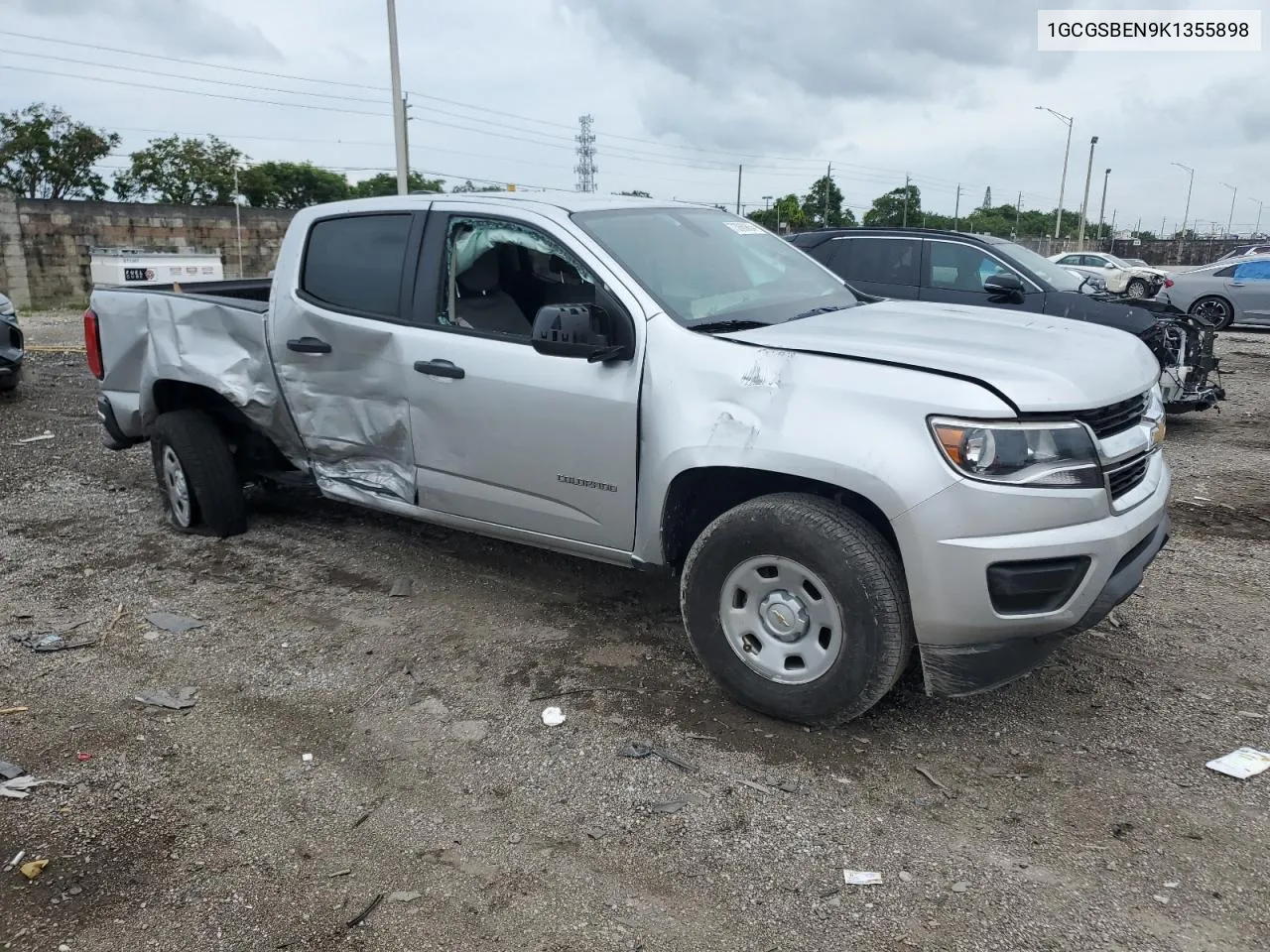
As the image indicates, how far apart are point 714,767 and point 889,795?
0.57 m

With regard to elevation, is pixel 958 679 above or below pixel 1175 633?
above

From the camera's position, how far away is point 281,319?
493 cm

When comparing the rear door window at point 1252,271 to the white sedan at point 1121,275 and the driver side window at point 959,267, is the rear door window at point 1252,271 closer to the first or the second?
the white sedan at point 1121,275

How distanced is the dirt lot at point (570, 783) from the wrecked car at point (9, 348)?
19.0 feet

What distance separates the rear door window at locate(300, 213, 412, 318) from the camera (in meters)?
4.54

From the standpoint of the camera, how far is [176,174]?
50.8m

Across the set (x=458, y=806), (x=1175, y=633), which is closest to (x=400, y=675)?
(x=458, y=806)

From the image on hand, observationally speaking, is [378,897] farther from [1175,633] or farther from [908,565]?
[1175,633]

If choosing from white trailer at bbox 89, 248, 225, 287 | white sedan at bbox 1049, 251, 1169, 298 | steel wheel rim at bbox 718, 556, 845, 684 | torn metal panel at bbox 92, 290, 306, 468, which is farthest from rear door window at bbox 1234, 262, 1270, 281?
white trailer at bbox 89, 248, 225, 287

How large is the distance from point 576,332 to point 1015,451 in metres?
1.58

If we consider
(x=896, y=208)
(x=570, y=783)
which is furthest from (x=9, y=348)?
(x=896, y=208)

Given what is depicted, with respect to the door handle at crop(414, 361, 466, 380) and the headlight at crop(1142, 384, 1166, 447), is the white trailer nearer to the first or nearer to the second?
the door handle at crop(414, 361, 466, 380)

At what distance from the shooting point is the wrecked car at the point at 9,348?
31.9 feet

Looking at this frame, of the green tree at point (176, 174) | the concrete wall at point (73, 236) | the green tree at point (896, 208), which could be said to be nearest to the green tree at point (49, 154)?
the green tree at point (176, 174)
